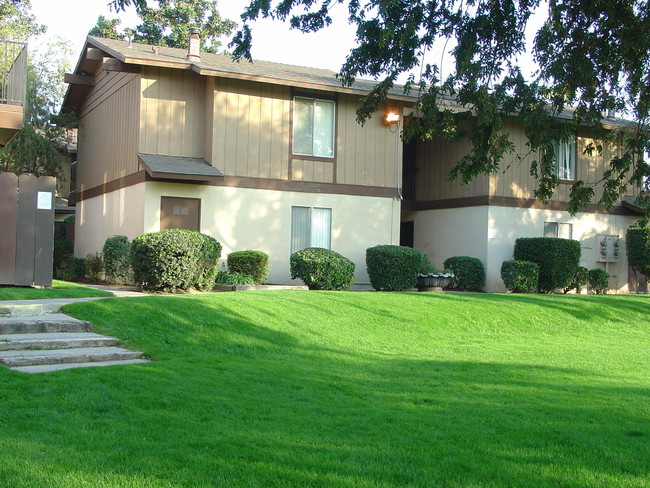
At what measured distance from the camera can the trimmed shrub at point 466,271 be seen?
2189 cm

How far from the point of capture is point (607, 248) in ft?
80.3

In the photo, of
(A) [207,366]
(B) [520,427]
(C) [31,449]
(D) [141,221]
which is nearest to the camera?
(C) [31,449]

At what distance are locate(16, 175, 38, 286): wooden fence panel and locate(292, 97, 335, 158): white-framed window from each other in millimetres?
7759

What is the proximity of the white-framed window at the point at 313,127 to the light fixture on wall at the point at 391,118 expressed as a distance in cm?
158

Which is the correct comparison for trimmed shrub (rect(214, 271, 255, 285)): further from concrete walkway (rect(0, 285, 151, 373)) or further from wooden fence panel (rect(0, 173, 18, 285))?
concrete walkway (rect(0, 285, 151, 373))

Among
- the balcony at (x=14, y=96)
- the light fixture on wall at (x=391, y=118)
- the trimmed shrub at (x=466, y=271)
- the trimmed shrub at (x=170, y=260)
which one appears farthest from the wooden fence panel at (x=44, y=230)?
the trimmed shrub at (x=466, y=271)

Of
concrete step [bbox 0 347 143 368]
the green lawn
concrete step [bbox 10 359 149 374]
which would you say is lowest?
concrete step [bbox 10 359 149 374]

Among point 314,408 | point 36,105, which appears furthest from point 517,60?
point 36,105

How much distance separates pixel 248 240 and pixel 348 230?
2992mm

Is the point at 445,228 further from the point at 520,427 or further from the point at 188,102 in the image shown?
the point at 520,427

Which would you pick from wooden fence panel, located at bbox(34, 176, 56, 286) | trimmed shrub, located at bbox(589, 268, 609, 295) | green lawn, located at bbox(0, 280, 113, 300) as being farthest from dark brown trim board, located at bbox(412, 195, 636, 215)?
wooden fence panel, located at bbox(34, 176, 56, 286)

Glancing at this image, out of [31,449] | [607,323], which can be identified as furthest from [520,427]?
[607,323]

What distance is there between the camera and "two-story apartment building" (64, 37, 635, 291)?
1931cm

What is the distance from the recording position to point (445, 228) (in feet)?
78.9
